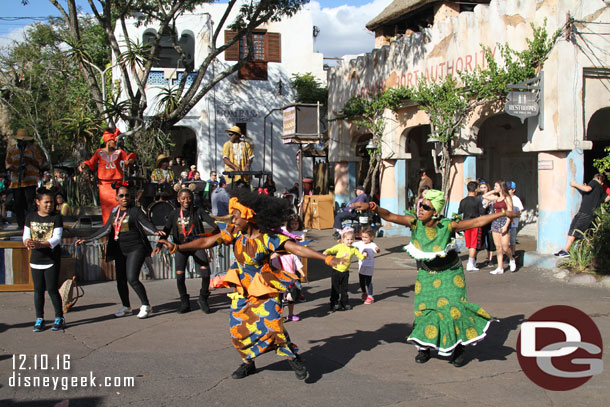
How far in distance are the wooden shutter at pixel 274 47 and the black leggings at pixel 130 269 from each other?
20.1m

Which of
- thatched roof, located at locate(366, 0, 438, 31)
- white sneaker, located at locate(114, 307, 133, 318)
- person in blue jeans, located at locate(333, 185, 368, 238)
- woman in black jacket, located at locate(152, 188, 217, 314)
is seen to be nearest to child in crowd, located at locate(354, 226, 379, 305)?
woman in black jacket, located at locate(152, 188, 217, 314)

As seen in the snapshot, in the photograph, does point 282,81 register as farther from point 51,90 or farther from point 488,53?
point 488,53

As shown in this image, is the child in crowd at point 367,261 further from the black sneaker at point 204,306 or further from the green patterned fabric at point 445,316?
the green patterned fabric at point 445,316

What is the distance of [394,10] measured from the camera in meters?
→ 20.3

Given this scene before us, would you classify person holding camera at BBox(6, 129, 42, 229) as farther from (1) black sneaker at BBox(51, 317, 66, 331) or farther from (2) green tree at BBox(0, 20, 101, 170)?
(1) black sneaker at BBox(51, 317, 66, 331)

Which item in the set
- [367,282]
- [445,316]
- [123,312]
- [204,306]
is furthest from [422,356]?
[123,312]

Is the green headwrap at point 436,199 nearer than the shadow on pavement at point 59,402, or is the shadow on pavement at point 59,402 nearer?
the shadow on pavement at point 59,402

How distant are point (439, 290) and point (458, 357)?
0.66 m

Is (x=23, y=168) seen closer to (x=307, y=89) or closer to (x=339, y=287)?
(x=339, y=287)

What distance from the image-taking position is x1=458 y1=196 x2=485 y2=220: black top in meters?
12.2

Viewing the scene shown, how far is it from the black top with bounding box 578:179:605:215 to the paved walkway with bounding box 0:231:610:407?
1.68 m

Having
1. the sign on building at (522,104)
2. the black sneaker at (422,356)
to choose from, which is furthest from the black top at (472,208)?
the black sneaker at (422,356)

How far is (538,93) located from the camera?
39.8 feet

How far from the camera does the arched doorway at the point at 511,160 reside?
17.2 meters
